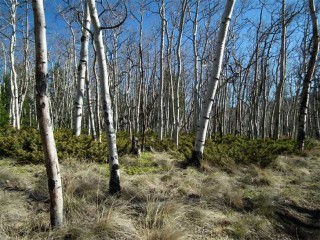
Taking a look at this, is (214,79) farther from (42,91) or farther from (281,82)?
(281,82)

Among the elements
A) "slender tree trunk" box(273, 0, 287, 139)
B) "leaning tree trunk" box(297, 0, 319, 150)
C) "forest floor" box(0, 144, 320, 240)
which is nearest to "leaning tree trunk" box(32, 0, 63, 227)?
"forest floor" box(0, 144, 320, 240)

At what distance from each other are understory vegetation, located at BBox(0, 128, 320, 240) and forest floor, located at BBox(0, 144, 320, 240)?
0.01 meters

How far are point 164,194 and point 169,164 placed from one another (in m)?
2.00

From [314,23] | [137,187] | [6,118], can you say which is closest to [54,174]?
[137,187]

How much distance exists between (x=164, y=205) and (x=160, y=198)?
0.55m

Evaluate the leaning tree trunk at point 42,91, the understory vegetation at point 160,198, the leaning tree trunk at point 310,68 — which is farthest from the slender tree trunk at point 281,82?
the leaning tree trunk at point 42,91

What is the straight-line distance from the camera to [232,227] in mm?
3514

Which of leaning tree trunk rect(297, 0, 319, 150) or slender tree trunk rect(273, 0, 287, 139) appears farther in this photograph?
slender tree trunk rect(273, 0, 287, 139)

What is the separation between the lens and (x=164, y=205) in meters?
3.70

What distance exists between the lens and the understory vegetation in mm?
3170

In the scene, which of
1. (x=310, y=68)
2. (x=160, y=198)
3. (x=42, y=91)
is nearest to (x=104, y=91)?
(x=42, y=91)

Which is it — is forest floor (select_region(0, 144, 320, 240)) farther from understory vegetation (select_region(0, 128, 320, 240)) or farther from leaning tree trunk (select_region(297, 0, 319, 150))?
leaning tree trunk (select_region(297, 0, 319, 150))

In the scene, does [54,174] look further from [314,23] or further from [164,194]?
[314,23]

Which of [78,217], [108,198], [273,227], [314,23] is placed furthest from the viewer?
[314,23]
